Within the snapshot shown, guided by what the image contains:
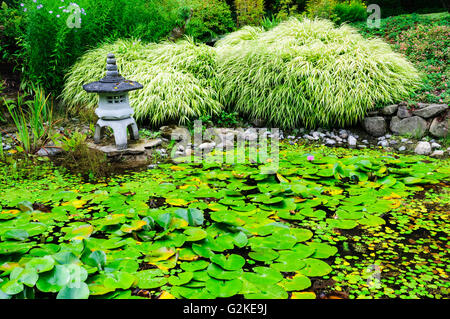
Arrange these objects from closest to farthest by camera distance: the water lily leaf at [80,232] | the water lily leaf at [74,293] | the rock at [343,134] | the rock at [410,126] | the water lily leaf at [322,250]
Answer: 1. the water lily leaf at [74,293]
2. the water lily leaf at [322,250]
3. the water lily leaf at [80,232]
4. the rock at [410,126]
5. the rock at [343,134]

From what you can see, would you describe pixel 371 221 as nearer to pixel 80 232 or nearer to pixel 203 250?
pixel 203 250

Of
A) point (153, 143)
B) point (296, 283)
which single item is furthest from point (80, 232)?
point (153, 143)

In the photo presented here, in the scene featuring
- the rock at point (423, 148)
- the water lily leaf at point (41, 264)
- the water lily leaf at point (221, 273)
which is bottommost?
the water lily leaf at point (221, 273)

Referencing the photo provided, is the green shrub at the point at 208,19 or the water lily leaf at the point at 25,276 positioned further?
the green shrub at the point at 208,19

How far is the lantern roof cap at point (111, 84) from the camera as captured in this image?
3.51 m

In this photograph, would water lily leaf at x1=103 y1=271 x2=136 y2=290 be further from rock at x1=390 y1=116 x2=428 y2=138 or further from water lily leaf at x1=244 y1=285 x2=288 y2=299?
rock at x1=390 y1=116 x2=428 y2=138

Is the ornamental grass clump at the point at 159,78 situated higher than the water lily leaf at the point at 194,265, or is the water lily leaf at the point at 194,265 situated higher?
the ornamental grass clump at the point at 159,78

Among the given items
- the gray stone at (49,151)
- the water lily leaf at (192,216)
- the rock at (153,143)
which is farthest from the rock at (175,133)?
the water lily leaf at (192,216)

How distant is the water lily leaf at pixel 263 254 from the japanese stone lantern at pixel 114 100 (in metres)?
2.13

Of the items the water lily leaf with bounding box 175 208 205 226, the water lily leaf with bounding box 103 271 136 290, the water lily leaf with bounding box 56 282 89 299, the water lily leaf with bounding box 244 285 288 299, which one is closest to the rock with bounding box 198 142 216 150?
the water lily leaf with bounding box 175 208 205 226

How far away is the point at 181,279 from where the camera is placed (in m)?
1.82

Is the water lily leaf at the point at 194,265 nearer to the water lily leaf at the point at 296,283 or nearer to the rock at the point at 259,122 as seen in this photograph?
the water lily leaf at the point at 296,283

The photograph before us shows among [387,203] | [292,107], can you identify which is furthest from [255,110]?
[387,203]

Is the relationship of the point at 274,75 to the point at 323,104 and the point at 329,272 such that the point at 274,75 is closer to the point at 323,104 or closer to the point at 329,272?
the point at 323,104
